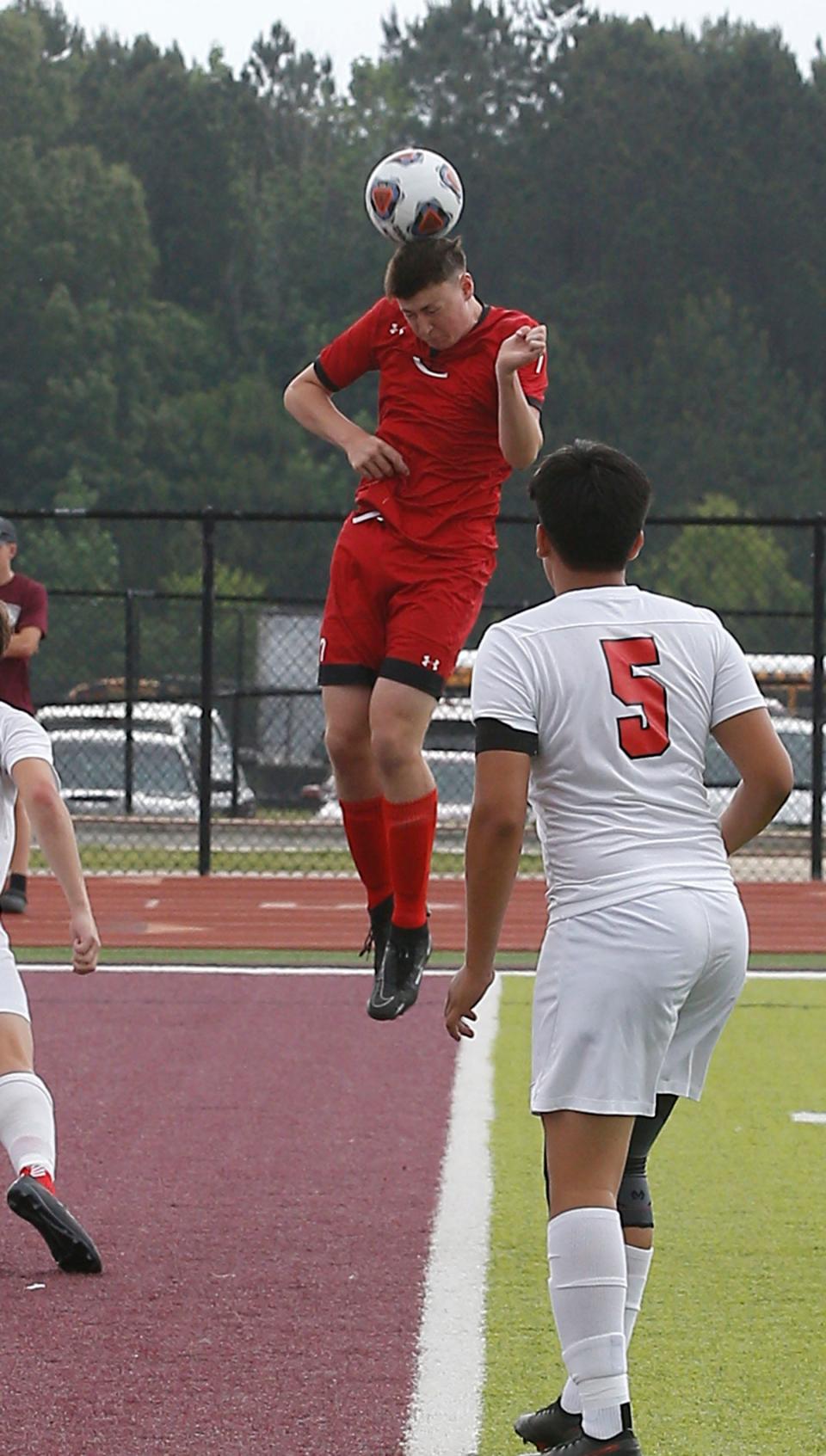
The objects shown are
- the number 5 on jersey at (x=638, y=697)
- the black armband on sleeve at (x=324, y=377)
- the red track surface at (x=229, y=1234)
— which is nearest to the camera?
the number 5 on jersey at (x=638, y=697)

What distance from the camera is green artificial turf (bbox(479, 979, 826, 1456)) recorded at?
4.20 m

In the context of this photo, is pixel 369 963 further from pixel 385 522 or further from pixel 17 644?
pixel 385 522

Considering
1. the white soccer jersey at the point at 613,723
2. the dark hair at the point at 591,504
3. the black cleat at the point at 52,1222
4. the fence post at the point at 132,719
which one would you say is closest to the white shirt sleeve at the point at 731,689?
the white soccer jersey at the point at 613,723

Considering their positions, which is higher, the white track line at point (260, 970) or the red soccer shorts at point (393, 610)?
the red soccer shorts at point (393, 610)

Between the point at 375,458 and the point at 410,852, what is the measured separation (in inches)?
41.2

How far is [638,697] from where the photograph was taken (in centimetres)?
383

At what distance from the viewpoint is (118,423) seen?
72062 millimetres

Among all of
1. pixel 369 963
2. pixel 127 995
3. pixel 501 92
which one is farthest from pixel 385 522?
pixel 501 92

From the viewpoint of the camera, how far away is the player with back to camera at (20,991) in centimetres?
522

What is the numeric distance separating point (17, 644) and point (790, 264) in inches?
2918

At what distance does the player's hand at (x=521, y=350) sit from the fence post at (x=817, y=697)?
994 centimetres

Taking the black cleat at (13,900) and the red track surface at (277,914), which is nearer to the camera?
the red track surface at (277,914)

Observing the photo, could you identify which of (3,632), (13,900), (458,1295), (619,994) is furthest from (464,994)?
(13,900)

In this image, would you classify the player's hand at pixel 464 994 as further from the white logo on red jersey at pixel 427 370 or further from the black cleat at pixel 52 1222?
the white logo on red jersey at pixel 427 370
